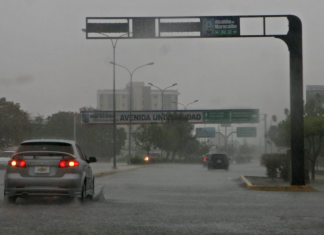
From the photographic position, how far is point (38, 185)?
13180 millimetres

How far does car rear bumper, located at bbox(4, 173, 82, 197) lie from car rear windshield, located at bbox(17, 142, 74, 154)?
0.87m

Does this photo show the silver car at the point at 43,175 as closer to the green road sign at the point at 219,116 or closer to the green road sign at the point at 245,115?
the green road sign at the point at 219,116

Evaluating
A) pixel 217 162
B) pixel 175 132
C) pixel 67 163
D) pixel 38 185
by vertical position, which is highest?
pixel 175 132

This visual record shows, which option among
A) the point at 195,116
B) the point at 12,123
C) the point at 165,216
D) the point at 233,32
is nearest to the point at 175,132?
the point at 195,116

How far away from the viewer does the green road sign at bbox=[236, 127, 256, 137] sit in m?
102

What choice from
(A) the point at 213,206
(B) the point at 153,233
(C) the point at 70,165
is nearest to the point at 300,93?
(A) the point at 213,206

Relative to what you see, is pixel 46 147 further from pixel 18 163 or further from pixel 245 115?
pixel 245 115

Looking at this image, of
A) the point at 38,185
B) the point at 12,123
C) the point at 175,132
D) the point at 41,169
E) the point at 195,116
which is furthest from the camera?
the point at 175,132

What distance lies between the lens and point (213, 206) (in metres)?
13.2

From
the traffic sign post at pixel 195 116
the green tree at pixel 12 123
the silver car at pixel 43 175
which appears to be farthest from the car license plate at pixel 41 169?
the traffic sign post at pixel 195 116

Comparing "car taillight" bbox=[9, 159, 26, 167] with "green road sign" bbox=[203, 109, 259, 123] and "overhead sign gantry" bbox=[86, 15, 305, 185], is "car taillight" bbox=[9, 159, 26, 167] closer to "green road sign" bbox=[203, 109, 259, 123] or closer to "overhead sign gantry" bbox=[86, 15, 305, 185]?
"overhead sign gantry" bbox=[86, 15, 305, 185]

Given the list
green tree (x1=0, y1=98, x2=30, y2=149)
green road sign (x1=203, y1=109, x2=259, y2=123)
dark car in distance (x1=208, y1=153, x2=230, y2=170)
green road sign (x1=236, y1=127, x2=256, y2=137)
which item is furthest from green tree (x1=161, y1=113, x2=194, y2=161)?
dark car in distance (x1=208, y1=153, x2=230, y2=170)

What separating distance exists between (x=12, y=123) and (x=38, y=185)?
187 feet

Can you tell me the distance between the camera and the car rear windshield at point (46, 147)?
46.0ft
